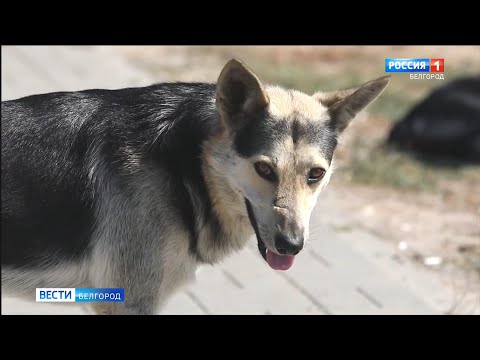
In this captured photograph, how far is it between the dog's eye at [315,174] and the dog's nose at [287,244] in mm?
306

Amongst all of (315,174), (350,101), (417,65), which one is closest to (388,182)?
(417,65)

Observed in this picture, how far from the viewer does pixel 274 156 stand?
382 cm

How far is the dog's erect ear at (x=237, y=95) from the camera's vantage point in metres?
3.82

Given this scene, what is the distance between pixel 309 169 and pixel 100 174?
1049mm

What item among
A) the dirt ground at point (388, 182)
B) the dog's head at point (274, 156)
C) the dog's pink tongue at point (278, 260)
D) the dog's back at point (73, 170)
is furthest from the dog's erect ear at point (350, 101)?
the dirt ground at point (388, 182)

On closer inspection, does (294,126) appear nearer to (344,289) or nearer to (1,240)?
(1,240)

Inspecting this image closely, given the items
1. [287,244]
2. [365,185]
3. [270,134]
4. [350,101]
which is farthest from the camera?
[365,185]

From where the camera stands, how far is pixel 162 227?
3961mm

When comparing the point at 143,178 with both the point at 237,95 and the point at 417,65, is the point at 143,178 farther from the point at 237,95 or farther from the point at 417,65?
the point at 417,65

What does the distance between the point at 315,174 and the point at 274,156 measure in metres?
0.24

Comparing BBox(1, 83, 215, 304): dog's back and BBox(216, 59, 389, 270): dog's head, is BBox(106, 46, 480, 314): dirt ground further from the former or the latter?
BBox(1, 83, 215, 304): dog's back

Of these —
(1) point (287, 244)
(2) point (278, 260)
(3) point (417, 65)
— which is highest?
(3) point (417, 65)

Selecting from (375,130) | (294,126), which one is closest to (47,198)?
(294,126)

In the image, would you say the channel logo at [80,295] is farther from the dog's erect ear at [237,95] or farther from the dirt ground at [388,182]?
the dirt ground at [388,182]
